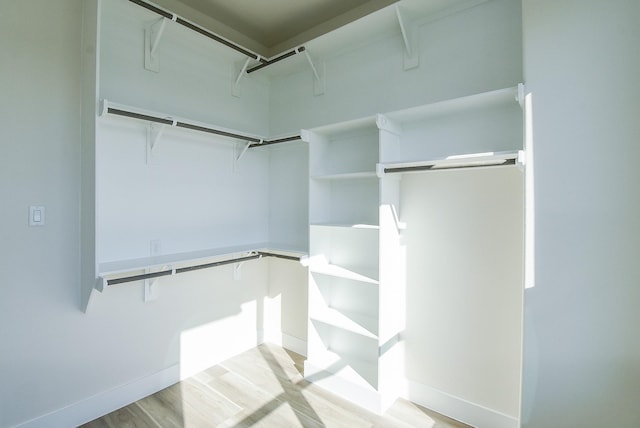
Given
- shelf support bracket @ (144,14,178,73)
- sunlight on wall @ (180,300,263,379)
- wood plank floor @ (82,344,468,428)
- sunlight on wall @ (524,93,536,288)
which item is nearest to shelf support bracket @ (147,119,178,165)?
shelf support bracket @ (144,14,178,73)

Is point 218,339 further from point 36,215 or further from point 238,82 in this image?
point 238,82

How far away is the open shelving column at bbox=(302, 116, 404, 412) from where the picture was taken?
2.21m

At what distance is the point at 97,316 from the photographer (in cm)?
213

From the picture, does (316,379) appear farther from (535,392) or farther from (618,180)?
(618,180)

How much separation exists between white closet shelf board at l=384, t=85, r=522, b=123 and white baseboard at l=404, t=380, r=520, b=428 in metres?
1.88

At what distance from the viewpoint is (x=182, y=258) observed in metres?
2.32

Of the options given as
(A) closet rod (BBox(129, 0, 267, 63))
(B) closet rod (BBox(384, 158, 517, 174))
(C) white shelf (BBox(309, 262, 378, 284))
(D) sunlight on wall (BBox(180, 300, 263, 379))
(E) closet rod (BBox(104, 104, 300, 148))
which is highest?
(A) closet rod (BBox(129, 0, 267, 63))

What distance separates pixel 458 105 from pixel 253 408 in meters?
2.44

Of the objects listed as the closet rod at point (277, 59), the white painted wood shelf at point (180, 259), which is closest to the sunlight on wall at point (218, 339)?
the white painted wood shelf at point (180, 259)

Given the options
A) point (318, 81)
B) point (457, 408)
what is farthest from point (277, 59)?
point (457, 408)

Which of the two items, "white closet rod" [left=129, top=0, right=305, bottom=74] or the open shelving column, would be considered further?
the open shelving column

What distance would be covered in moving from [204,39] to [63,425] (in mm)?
2826

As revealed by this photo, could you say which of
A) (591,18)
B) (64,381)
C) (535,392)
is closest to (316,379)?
(535,392)

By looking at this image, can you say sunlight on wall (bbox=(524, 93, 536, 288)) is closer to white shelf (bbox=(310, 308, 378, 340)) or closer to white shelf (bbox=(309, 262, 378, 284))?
white shelf (bbox=(309, 262, 378, 284))
